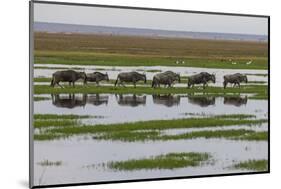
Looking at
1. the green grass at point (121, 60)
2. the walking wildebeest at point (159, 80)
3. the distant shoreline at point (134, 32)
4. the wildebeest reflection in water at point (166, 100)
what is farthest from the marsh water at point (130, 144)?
the distant shoreline at point (134, 32)

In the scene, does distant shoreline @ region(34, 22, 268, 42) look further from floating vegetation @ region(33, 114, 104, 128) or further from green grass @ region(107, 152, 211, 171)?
green grass @ region(107, 152, 211, 171)

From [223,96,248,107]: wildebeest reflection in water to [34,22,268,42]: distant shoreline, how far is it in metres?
0.65

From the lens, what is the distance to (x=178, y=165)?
6.67 meters

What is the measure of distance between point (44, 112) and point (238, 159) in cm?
220

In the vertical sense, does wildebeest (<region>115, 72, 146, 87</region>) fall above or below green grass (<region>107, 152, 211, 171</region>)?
above

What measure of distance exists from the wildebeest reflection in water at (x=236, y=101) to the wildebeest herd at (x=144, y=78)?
0.48 feet

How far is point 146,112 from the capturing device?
21.7 feet

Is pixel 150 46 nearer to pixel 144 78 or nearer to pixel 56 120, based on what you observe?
pixel 144 78

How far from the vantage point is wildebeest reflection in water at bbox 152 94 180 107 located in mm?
6691

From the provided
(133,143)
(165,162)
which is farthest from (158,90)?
(165,162)

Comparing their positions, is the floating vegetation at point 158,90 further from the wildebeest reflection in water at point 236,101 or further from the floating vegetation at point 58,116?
the floating vegetation at point 58,116

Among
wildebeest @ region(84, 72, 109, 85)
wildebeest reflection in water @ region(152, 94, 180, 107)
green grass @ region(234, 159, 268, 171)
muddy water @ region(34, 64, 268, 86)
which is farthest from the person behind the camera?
green grass @ region(234, 159, 268, 171)

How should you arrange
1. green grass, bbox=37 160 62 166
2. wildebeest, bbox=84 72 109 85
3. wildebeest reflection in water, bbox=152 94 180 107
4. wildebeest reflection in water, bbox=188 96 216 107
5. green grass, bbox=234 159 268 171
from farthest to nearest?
green grass, bbox=234 159 268 171 → wildebeest reflection in water, bbox=188 96 216 107 → wildebeest reflection in water, bbox=152 94 180 107 → wildebeest, bbox=84 72 109 85 → green grass, bbox=37 160 62 166

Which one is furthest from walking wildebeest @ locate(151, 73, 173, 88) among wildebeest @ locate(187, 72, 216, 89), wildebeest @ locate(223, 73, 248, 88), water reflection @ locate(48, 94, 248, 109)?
wildebeest @ locate(223, 73, 248, 88)
